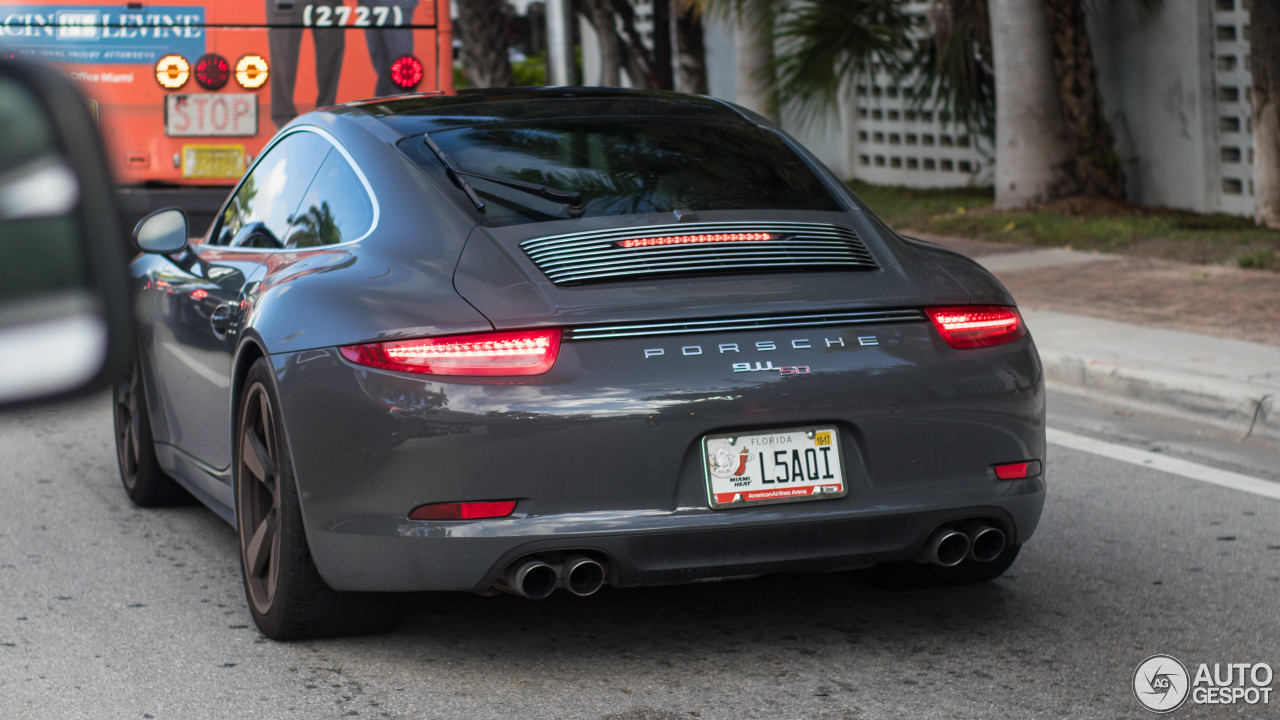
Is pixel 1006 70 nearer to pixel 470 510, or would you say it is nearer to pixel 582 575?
pixel 582 575

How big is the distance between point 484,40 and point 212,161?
→ 1150 cm

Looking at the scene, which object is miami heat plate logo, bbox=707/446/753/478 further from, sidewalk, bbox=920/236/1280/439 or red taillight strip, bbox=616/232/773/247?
sidewalk, bbox=920/236/1280/439

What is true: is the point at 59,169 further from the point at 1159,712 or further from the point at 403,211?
the point at 1159,712

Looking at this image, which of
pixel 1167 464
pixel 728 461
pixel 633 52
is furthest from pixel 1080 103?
pixel 728 461

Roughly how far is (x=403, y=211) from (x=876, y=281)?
1255mm

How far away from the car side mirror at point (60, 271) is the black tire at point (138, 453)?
421cm

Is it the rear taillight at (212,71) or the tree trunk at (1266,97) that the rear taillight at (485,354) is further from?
the tree trunk at (1266,97)

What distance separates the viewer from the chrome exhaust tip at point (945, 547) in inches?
166

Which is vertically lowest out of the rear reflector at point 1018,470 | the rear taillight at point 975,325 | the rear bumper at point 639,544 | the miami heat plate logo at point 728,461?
the rear bumper at point 639,544

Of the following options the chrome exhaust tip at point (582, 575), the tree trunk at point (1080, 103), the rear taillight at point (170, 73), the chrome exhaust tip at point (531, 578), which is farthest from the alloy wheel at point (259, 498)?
the tree trunk at point (1080, 103)

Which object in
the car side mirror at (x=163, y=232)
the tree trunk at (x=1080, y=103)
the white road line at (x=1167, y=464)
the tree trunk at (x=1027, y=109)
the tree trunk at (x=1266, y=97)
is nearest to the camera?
the car side mirror at (x=163, y=232)

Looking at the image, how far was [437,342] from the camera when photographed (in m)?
3.96

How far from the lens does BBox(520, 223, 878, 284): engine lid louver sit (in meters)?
4.16

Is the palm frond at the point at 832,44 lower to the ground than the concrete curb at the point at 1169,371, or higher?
higher
